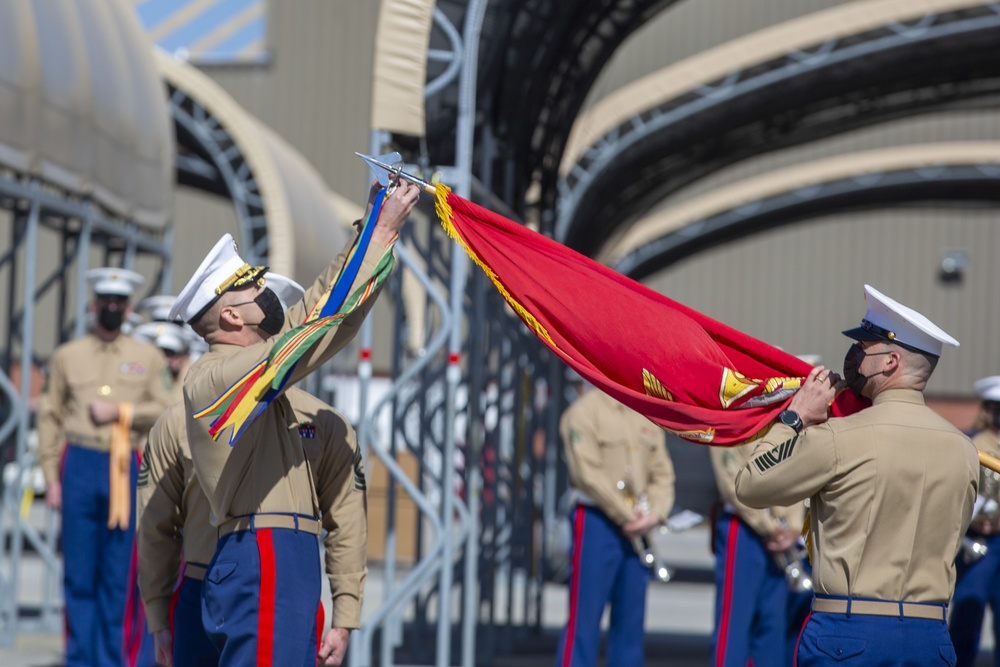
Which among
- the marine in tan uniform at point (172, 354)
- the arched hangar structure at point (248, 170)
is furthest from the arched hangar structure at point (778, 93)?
the marine in tan uniform at point (172, 354)

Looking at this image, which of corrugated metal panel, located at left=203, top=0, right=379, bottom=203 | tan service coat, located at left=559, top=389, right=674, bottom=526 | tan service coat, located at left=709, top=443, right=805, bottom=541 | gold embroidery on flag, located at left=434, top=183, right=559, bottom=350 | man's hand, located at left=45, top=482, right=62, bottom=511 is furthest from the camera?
corrugated metal panel, located at left=203, top=0, right=379, bottom=203

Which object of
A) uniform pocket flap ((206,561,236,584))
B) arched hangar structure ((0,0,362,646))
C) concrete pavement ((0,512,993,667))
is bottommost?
concrete pavement ((0,512,993,667))

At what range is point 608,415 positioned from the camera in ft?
25.9

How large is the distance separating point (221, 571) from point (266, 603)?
0.18m

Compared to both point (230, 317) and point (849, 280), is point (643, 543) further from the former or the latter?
point (849, 280)

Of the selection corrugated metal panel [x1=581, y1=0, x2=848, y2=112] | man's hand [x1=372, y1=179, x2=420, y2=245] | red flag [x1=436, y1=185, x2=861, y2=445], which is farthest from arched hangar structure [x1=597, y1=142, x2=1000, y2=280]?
man's hand [x1=372, y1=179, x2=420, y2=245]

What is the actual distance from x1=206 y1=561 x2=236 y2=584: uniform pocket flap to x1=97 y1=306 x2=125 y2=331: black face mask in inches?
167

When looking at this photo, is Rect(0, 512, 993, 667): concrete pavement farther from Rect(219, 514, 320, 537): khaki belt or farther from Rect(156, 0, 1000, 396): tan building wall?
Rect(156, 0, 1000, 396): tan building wall

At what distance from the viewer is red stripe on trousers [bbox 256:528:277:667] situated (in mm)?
4234

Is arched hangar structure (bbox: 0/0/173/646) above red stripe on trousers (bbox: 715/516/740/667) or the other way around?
above

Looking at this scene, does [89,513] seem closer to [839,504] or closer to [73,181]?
[73,181]

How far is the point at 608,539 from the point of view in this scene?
757 centimetres

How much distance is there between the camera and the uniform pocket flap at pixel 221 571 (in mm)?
4281

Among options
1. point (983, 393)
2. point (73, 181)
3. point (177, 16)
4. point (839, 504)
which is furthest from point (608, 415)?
point (177, 16)
